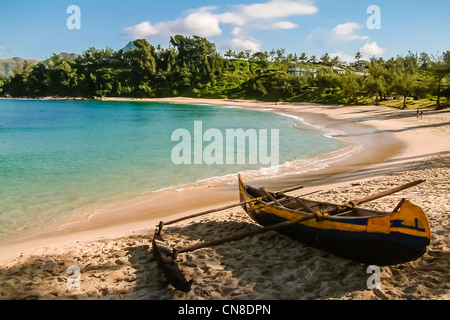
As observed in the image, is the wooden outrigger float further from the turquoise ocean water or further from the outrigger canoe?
the turquoise ocean water

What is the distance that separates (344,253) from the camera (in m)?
6.32

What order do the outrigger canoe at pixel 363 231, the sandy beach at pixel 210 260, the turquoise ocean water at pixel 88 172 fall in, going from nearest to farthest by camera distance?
1. the outrigger canoe at pixel 363 231
2. the sandy beach at pixel 210 260
3. the turquoise ocean water at pixel 88 172

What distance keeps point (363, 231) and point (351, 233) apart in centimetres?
26

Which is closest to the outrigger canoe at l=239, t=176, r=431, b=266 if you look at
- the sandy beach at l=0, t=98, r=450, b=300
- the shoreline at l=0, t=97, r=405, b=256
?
the sandy beach at l=0, t=98, r=450, b=300

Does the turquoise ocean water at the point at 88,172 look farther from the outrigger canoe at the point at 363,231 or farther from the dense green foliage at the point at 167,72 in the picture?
the dense green foliage at the point at 167,72

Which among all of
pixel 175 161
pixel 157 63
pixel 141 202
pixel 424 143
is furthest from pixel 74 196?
pixel 157 63

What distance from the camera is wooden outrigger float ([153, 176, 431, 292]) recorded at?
5.27 m

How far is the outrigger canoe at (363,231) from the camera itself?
525 centimetres

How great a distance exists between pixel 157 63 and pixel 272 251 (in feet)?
483

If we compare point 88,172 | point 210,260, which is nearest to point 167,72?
point 88,172

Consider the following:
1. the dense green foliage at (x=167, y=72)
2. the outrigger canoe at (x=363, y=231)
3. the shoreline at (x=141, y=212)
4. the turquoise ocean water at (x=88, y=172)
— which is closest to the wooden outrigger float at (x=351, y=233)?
the outrigger canoe at (x=363, y=231)

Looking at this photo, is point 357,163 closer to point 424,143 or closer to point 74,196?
point 424,143

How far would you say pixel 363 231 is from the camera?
582 cm
